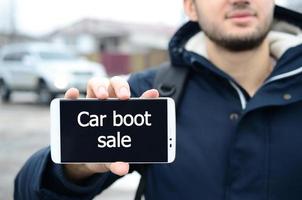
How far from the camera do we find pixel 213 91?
1940mm

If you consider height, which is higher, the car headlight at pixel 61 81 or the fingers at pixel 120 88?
the fingers at pixel 120 88

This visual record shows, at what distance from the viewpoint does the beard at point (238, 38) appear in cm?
199

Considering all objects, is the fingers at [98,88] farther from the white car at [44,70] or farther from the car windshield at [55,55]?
the car windshield at [55,55]

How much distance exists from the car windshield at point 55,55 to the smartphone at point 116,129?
48.0 feet

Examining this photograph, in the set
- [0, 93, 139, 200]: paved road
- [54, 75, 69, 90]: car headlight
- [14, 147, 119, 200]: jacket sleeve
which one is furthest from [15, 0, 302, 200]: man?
[54, 75, 69, 90]: car headlight

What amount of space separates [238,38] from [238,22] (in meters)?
0.05

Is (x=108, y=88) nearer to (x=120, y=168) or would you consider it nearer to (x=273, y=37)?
(x=120, y=168)

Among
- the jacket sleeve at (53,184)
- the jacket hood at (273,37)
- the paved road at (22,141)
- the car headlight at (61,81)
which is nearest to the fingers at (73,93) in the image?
the jacket sleeve at (53,184)

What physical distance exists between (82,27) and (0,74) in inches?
1427

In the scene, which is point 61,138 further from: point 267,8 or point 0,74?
point 0,74

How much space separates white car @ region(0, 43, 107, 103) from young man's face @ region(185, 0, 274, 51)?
39.9 ft

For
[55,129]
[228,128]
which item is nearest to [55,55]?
[228,128]

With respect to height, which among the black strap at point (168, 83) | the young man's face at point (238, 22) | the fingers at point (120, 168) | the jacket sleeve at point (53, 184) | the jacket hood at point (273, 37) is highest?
the young man's face at point (238, 22)

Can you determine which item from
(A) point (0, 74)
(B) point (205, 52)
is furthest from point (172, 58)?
(A) point (0, 74)
